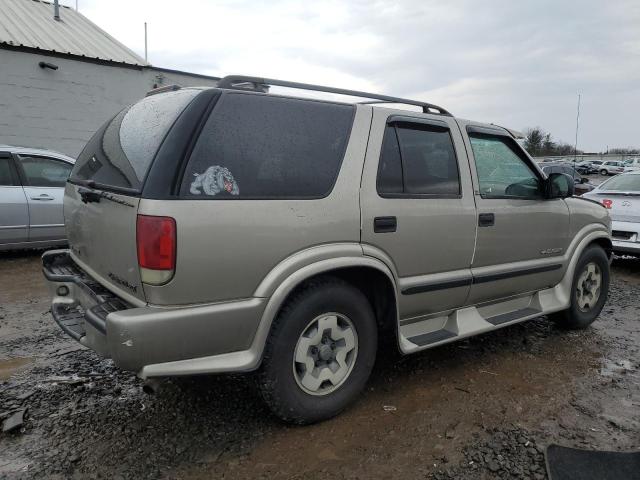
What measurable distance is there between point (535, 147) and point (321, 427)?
67.3 meters

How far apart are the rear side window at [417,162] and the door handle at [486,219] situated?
261 mm

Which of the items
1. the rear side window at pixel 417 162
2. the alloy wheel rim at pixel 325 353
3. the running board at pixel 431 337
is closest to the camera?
the alloy wheel rim at pixel 325 353

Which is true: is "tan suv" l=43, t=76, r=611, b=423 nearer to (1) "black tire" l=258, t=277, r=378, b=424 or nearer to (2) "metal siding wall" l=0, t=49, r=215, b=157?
(1) "black tire" l=258, t=277, r=378, b=424

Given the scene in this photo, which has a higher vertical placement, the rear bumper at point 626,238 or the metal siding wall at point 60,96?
the metal siding wall at point 60,96

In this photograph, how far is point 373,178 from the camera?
9.90 feet

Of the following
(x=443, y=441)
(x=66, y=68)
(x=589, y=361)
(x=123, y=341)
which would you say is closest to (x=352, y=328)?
(x=443, y=441)

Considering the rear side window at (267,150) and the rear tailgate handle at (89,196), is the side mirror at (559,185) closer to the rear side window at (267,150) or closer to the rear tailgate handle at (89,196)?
the rear side window at (267,150)

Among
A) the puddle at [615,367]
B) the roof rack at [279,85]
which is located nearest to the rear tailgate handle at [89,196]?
the roof rack at [279,85]

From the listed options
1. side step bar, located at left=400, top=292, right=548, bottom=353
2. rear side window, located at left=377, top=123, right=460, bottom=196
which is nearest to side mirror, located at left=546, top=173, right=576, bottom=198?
side step bar, located at left=400, top=292, right=548, bottom=353

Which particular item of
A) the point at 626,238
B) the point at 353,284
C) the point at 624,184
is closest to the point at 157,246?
the point at 353,284

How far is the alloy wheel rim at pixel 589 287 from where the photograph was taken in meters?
4.67

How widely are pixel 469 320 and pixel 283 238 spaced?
5.70 feet

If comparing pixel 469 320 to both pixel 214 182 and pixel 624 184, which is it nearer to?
pixel 214 182

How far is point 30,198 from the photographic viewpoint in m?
6.84
